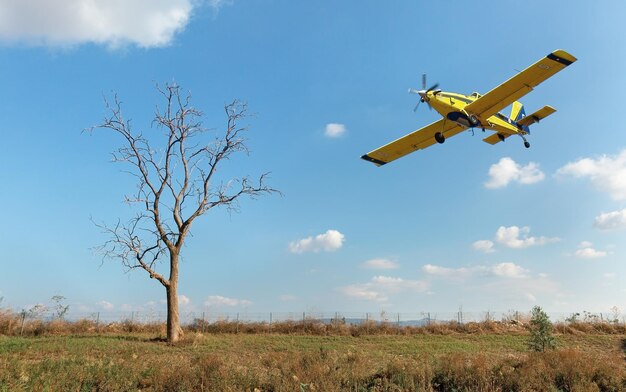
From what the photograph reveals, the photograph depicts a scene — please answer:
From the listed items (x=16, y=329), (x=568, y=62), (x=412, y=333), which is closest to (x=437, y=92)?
(x=568, y=62)

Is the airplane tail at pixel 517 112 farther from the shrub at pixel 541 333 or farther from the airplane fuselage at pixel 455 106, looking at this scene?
the shrub at pixel 541 333

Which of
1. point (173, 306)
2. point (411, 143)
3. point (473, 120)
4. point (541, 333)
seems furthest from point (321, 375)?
point (411, 143)

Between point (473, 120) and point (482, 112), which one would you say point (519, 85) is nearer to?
point (482, 112)

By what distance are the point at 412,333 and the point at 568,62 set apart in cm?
1976

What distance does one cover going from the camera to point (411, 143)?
28141mm

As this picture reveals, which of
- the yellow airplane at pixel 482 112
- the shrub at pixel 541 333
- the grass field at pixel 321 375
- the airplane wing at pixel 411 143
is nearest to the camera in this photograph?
the grass field at pixel 321 375

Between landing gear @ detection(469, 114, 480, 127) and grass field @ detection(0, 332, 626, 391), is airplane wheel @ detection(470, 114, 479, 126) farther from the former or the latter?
grass field @ detection(0, 332, 626, 391)

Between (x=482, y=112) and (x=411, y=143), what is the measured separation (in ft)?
17.6

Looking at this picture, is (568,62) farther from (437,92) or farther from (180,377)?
(180,377)

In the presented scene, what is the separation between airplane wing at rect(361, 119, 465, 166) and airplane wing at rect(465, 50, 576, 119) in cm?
284

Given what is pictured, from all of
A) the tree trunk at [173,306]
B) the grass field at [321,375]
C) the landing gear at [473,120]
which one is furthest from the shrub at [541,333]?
the tree trunk at [173,306]

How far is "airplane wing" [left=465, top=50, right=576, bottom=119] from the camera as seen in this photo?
1958 centimetres

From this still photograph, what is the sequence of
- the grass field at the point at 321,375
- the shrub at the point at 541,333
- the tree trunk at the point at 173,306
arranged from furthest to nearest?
the tree trunk at the point at 173,306
the shrub at the point at 541,333
the grass field at the point at 321,375

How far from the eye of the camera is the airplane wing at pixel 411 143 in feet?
87.5
